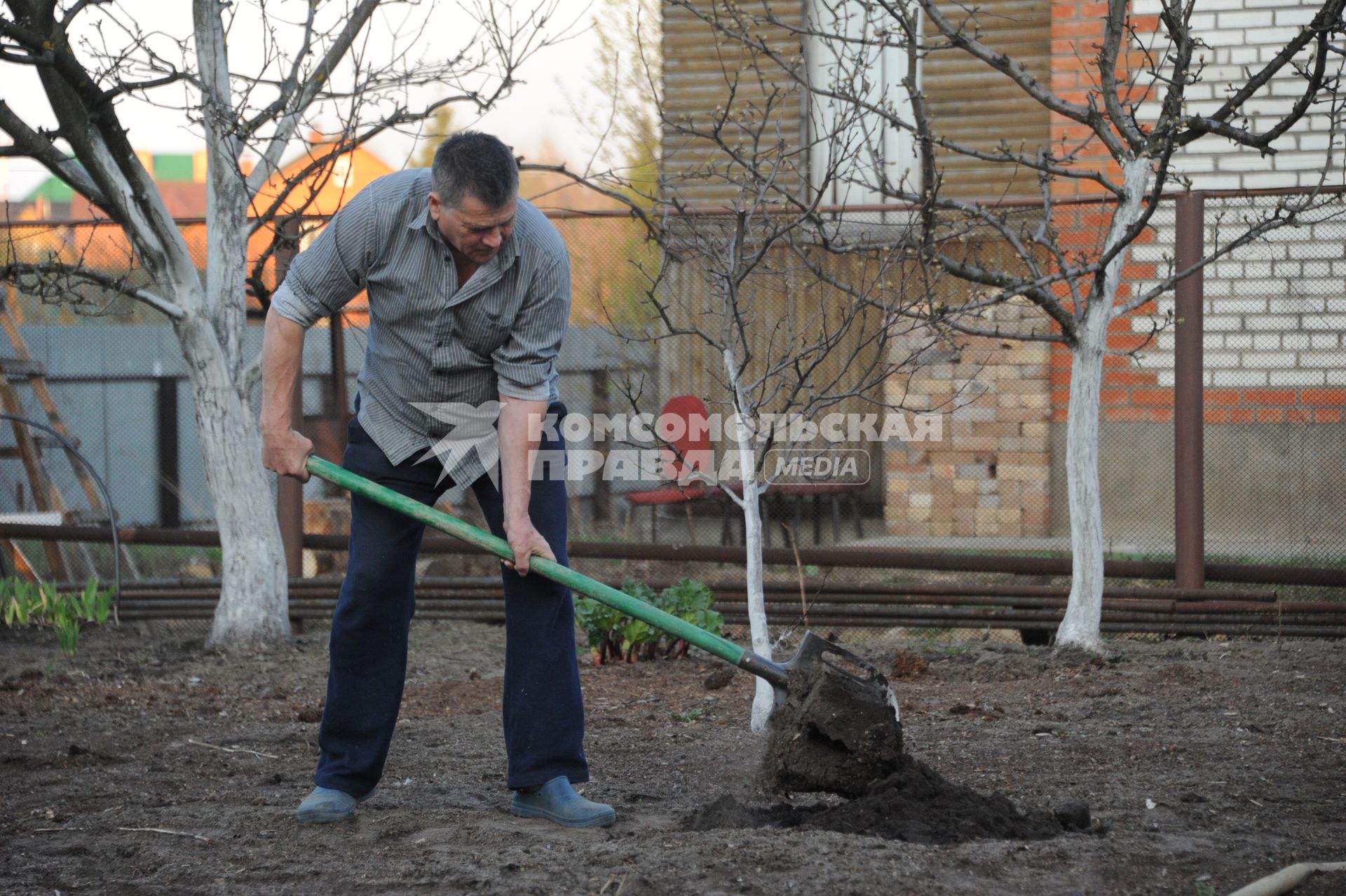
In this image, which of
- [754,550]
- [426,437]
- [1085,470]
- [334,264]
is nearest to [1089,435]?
[1085,470]

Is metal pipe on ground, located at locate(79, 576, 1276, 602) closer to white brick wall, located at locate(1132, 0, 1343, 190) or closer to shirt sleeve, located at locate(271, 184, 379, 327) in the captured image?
white brick wall, located at locate(1132, 0, 1343, 190)

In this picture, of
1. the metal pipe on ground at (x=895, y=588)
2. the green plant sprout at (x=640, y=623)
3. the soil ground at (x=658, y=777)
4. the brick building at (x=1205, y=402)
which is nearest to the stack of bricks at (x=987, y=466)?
the brick building at (x=1205, y=402)

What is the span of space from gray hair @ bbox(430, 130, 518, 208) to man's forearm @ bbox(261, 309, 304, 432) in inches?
22.5

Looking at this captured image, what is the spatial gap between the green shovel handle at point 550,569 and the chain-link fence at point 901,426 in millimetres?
2656

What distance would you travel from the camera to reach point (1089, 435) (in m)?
5.25

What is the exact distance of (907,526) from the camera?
265 inches

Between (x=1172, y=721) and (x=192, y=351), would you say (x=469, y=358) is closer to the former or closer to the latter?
(x=1172, y=721)

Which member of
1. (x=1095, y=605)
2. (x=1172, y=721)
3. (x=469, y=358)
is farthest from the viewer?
(x=1095, y=605)

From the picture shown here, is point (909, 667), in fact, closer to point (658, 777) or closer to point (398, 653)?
point (658, 777)

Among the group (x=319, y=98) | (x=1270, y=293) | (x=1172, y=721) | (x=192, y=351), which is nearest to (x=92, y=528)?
(x=192, y=351)

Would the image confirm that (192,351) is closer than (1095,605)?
No

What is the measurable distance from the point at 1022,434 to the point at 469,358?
14.3 feet

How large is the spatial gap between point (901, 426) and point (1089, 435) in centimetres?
167

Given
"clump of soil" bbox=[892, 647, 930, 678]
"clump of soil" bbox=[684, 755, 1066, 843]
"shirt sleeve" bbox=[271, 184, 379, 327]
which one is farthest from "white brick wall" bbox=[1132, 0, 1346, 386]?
"shirt sleeve" bbox=[271, 184, 379, 327]
